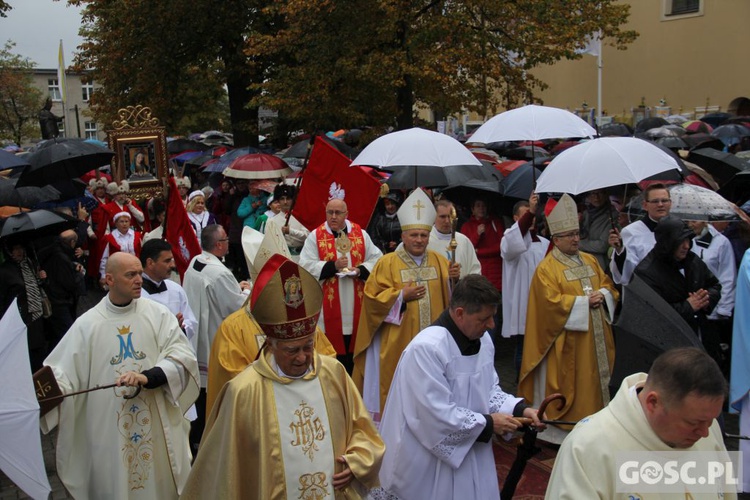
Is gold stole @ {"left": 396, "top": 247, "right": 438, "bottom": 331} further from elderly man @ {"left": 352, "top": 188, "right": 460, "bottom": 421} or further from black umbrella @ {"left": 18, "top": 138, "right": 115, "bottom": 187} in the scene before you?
black umbrella @ {"left": 18, "top": 138, "right": 115, "bottom": 187}

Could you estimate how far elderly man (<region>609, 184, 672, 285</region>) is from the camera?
24.0 feet

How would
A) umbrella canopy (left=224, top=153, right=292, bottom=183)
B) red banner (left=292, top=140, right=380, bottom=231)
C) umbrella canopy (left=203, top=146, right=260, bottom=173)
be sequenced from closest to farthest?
1. red banner (left=292, top=140, right=380, bottom=231)
2. umbrella canopy (left=224, top=153, right=292, bottom=183)
3. umbrella canopy (left=203, top=146, right=260, bottom=173)

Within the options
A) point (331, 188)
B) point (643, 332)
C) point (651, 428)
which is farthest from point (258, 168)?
point (651, 428)

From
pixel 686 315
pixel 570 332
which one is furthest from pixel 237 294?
pixel 686 315

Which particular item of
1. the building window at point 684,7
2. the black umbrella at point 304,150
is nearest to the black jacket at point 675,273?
the black umbrella at point 304,150

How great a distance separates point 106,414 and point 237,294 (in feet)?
6.69

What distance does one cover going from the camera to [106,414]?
5.23 m

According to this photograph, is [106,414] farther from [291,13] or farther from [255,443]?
[291,13]

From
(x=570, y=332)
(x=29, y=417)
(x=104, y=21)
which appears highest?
(x=104, y=21)

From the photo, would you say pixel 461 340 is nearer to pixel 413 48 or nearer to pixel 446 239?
pixel 446 239

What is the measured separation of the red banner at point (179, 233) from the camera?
28.8ft

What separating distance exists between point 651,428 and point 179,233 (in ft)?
21.9

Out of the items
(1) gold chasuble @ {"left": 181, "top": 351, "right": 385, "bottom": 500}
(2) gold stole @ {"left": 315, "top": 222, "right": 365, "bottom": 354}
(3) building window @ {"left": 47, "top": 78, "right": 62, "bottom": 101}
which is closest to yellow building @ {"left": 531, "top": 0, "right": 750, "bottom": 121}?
(2) gold stole @ {"left": 315, "top": 222, "right": 365, "bottom": 354}

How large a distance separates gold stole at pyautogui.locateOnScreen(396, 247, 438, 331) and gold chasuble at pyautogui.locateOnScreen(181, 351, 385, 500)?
2.90 meters
